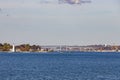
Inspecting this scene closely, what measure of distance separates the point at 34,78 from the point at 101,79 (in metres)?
10.9

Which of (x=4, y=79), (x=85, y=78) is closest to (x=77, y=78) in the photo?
(x=85, y=78)

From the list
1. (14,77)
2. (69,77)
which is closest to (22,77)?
(14,77)

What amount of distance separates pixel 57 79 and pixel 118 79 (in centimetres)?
987

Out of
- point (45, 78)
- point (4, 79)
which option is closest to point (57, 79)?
point (45, 78)

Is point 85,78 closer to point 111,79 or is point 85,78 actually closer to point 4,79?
point 111,79

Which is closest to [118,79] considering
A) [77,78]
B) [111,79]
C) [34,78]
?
[111,79]

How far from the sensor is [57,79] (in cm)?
8781

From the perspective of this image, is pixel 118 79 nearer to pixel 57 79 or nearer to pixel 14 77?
pixel 57 79

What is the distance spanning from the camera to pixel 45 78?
89.1 metres

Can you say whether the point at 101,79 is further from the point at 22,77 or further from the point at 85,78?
the point at 22,77

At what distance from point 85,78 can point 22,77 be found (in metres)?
10.4

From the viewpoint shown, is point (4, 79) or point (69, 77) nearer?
point (4, 79)

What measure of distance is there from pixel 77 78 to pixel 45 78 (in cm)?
538

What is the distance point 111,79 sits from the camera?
291ft
